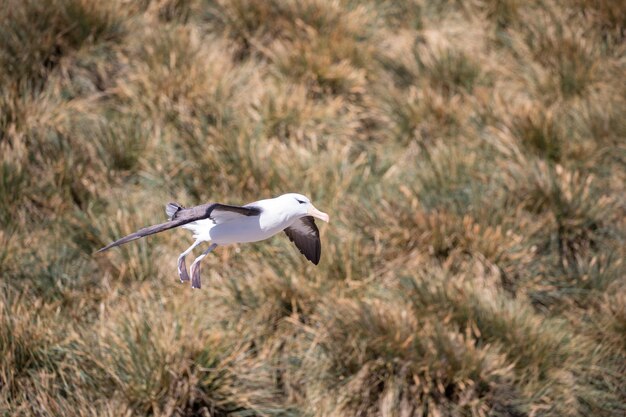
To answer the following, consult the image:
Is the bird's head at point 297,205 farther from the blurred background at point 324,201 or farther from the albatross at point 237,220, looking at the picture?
the blurred background at point 324,201

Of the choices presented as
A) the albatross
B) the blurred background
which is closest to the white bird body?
the albatross

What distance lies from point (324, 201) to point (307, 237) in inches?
175

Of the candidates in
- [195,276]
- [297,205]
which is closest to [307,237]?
[297,205]

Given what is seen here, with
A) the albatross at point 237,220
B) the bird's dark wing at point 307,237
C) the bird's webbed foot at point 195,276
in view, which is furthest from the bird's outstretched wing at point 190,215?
the bird's dark wing at point 307,237

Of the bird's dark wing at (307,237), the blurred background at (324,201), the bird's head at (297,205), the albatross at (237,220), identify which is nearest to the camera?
the albatross at (237,220)

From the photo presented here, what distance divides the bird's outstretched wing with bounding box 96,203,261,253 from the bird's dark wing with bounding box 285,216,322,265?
64 cm

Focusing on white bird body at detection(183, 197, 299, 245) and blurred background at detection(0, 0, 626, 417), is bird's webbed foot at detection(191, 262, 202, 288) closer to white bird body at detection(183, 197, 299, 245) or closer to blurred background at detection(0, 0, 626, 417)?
white bird body at detection(183, 197, 299, 245)

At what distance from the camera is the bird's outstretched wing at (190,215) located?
8.37ft

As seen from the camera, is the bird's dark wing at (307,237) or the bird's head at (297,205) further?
the bird's dark wing at (307,237)

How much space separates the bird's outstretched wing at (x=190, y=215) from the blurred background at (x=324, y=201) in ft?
12.7

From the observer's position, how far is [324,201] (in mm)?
8070

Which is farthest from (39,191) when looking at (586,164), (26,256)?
A: (586,164)

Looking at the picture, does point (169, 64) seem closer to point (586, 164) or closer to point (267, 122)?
point (267, 122)

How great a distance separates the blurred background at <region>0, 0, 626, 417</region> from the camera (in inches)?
273
